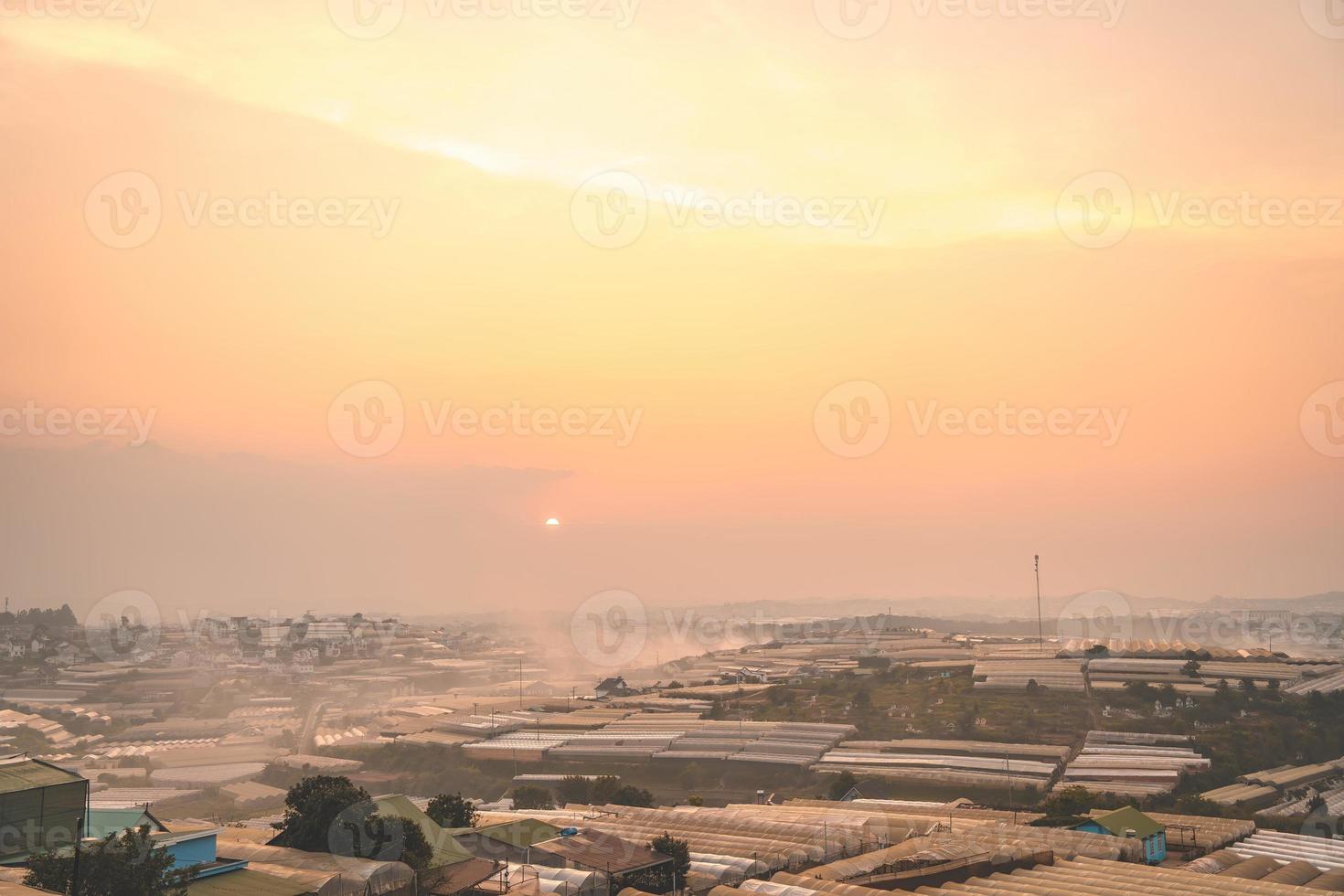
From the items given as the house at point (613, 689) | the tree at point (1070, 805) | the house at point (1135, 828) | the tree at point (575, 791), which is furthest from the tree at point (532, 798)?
the house at point (613, 689)

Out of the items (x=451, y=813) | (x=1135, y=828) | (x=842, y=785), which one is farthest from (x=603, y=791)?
(x=1135, y=828)

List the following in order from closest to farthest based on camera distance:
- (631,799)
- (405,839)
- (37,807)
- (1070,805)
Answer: (37,807) < (405,839) < (1070,805) < (631,799)

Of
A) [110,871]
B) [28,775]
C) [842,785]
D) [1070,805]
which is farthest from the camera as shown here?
[842,785]

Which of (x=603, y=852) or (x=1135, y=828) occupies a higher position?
(x=603, y=852)

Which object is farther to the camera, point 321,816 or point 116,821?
point 116,821

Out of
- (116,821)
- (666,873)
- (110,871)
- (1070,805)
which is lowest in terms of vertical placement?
(1070,805)

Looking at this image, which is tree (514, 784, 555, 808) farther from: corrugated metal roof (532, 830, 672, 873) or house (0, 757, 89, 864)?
house (0, 757, 89, 864)

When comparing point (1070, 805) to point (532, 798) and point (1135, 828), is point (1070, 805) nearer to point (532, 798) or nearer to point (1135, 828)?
point (1135, 828)
